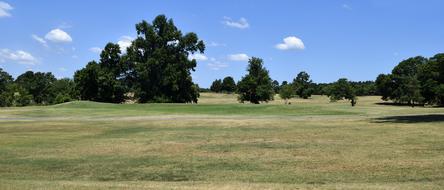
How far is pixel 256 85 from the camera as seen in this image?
9125 cm

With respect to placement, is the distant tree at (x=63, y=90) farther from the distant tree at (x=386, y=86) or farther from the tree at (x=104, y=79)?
the distant tree at (x=386, y=86)

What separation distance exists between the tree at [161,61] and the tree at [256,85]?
8.53 m

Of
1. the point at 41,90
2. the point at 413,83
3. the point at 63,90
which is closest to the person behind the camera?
the point at 413,83

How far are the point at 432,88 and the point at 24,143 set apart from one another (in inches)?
3179

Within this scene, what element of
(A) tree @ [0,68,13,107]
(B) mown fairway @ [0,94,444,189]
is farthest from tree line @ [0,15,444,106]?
(B) mown fairway @ [0,94,444,189]

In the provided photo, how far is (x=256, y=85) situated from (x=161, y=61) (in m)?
16.7

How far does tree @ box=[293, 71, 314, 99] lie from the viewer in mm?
140500

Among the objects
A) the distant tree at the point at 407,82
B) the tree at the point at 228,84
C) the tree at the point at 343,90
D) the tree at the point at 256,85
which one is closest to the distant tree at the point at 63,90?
the tree at the point at 256,85

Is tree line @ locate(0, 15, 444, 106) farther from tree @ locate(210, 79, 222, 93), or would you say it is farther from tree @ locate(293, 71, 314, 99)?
tree @ locate(210, 79, 222, 93)

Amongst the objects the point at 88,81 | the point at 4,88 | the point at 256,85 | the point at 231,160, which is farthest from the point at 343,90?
the point at 231,160

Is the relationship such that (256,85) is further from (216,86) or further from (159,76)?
(216,86)

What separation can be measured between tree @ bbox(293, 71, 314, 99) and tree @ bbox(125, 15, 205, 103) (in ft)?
163

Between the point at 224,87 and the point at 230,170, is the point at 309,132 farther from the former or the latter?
the point at 224,87

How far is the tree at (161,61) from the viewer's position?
292 ft
